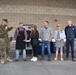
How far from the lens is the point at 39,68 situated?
7.46 meters

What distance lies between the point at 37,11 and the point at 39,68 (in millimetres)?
5887

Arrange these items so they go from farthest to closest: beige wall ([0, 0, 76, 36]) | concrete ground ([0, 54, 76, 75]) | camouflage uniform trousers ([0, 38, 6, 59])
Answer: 1. beige wall ([0, 0, 76, 36])
2. camouflage uniform trousers ([0, 38, 6, 59])
3. concrete ground ([0, 54, 76, 75])

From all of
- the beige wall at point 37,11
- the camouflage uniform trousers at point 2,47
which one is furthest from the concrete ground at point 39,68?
the beige wall at point 37,11

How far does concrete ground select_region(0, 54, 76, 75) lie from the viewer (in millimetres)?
6848

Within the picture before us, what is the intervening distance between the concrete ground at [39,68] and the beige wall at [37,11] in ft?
14.6

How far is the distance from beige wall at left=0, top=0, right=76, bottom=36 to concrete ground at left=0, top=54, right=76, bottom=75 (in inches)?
176

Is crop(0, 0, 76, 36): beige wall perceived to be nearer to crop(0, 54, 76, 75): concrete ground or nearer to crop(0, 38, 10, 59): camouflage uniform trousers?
crop(0, 38, 10, 59): camouflage uniform trousers

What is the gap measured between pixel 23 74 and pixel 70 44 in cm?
321

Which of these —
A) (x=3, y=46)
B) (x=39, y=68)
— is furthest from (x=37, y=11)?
(x=39, y=68)

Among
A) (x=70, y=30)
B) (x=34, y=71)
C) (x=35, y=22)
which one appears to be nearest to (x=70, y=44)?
(x=70, y=30)

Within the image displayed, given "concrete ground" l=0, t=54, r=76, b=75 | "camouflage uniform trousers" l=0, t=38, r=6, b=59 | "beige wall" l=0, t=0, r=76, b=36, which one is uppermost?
"beige wall" l=0, t=0, r=76, b=36

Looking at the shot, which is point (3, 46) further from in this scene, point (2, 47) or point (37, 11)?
point (37, 11)

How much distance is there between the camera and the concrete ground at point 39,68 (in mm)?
6848

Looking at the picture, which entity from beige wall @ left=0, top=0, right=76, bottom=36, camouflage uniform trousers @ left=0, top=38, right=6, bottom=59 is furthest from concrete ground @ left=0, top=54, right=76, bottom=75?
beige wall @ left=0, top=0, right=76, bottom=36
